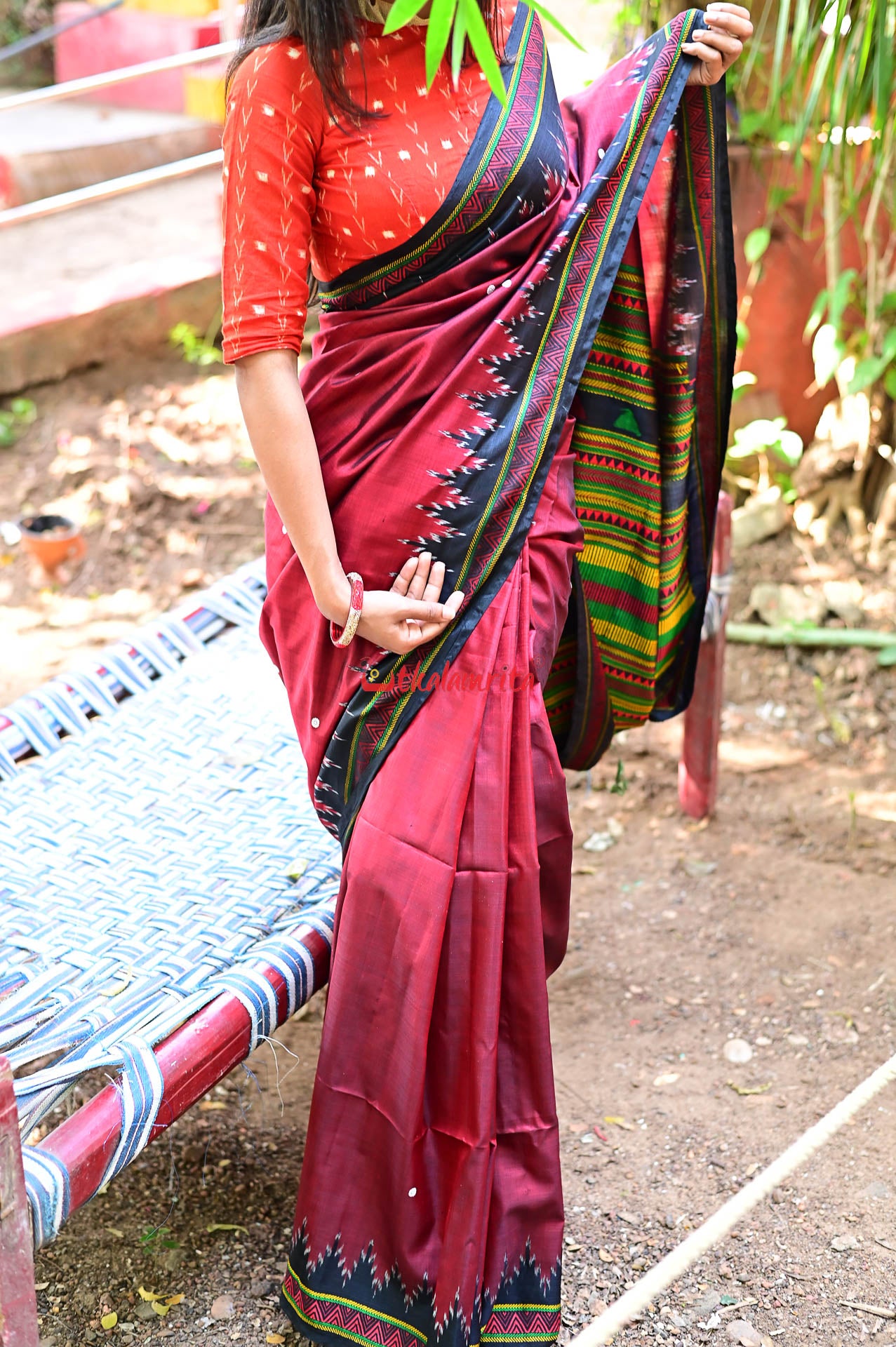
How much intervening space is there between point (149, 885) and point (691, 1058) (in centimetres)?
111

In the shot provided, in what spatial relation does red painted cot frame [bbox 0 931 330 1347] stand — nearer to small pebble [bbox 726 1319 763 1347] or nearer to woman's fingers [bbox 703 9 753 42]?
small pebble [bbox 726 1319 763 1347]

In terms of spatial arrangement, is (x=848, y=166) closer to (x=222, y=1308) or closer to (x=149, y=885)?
(x=149, y=885)

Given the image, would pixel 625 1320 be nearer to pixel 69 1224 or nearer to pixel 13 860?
pixel 69 1224

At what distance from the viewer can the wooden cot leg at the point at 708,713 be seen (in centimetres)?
285

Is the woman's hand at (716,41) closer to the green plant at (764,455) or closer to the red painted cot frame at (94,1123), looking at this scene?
the red painted cot frame at (94,1123)

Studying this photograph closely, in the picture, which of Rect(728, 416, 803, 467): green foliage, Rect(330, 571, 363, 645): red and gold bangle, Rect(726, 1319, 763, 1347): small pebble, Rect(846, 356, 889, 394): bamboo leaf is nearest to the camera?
Rect(330, 571, 363, 645): red and gold bangle

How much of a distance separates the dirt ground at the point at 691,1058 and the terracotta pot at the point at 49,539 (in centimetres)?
Answer: 14

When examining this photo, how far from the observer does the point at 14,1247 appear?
150 centimetres

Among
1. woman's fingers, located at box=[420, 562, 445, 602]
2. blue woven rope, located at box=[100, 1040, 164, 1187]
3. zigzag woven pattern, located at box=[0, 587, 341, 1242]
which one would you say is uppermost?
woman's fingers, located at box=[420, 562, 445, 602]

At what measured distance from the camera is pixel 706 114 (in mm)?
2098

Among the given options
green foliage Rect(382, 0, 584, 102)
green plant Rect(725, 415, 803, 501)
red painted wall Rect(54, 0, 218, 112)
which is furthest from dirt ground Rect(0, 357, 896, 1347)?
red painted wall Rect(54, 0, 218, 112)

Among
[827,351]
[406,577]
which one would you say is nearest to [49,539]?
[827,351]

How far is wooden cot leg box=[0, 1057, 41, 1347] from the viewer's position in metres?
1.45

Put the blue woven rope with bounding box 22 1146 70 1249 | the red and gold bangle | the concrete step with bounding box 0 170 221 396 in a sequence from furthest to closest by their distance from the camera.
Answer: the concrete step with bounding box 0 170 221 396 < the red and gold bangle < the blue woven rope with bounding box 22 1146 70 1249
